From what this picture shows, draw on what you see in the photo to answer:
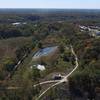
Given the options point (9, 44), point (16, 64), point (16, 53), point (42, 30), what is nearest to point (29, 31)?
point (42, 30)

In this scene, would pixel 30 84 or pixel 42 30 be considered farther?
pixel 42 30

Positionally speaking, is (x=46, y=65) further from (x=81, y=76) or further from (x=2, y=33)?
(x=2, y=33)

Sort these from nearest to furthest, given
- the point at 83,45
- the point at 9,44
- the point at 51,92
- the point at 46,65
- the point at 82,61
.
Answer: the point at 51,92 → the point at 82,61 → the point at 46,65 → the point at 83,45 → the point at 9,44

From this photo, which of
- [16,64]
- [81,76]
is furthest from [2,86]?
[16,64]

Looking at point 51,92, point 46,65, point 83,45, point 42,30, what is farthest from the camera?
point 42,30

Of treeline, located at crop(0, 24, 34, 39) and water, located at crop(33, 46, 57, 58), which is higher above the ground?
water, located at crop(33, 46, 57, 58)

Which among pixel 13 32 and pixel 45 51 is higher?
pixel 45 51

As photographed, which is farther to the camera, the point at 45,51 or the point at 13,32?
the point at 13,32

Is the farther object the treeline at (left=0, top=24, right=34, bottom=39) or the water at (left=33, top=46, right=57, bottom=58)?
the treeline at (left=0, top=24, right=34, bottom=39)

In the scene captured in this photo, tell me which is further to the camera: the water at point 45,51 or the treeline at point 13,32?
the treeline at point 13,32

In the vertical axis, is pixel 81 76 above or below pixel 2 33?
above

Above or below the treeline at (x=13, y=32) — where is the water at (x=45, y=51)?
above
